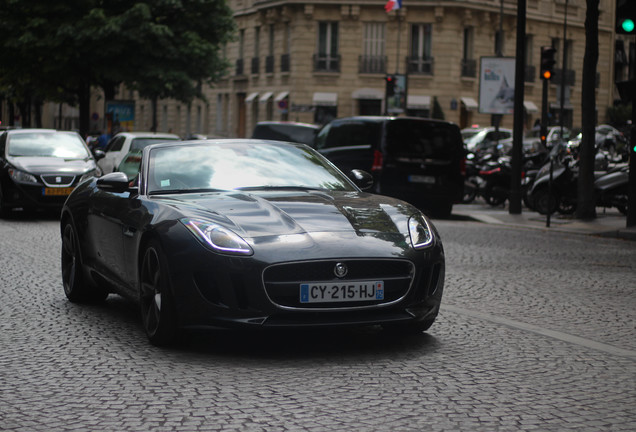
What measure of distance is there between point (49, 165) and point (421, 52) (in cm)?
3703

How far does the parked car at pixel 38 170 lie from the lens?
1716 centimetres

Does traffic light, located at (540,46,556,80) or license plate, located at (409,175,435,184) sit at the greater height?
traffic light, located at (540,46,556,80)

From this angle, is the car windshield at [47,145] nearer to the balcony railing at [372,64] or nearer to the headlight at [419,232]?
the headlight at [419,232]

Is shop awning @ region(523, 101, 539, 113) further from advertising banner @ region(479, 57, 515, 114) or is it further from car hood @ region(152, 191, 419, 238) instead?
car hood @ region(152, 191, 419, 238)

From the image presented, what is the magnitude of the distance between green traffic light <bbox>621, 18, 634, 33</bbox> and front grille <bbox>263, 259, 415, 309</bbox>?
1000 centimetres

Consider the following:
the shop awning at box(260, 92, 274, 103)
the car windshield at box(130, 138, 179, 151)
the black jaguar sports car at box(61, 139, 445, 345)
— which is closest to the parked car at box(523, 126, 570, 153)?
the car windshield at box(130, 138, 179, 151)

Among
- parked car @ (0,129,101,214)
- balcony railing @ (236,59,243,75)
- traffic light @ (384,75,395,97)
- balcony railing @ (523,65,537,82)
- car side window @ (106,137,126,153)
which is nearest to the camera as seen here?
parked car @ (0,129,101,214)

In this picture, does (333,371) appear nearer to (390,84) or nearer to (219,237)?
(219,237)

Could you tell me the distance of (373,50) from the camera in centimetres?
5272

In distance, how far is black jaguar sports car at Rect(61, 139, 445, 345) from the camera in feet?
19.5

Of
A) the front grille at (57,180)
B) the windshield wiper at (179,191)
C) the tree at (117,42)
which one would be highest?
the tree at (117,42)

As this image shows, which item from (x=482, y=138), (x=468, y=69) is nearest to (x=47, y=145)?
(x=482, y=138)

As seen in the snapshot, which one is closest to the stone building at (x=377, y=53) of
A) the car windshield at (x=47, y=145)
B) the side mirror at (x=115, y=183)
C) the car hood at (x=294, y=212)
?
the car windshield at (x=47, y=145)

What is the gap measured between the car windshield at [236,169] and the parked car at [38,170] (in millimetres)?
10088
